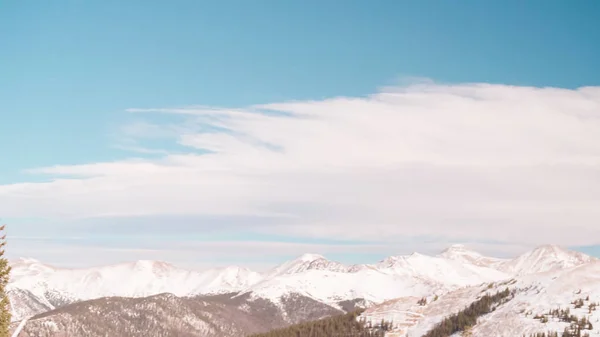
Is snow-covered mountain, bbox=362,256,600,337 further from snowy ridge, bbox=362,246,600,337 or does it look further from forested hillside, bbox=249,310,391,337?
forested hillside, bbox=249,310,391,337

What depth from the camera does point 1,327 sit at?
67750 mm

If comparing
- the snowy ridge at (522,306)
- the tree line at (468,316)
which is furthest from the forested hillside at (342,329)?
the tree line at (468,316)

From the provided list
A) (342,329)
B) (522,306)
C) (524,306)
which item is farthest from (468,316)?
(342,329)

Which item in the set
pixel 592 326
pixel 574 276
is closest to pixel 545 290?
pixel 574 276

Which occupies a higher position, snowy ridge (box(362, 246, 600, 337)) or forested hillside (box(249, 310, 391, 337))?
snowy ridge (box(362, 246, 600, 337))

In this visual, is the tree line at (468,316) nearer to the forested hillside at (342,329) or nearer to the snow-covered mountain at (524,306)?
the snow-covered mountain at (524,306)

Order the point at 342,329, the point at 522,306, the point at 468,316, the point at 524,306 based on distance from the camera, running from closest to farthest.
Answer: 1. the point at 524,306
2. the point at 522,306
3. the point at 468,316
4. the point at 342,329

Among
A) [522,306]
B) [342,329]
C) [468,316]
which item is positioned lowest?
[342,329]

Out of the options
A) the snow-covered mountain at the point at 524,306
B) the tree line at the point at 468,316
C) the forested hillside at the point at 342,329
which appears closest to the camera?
the snow-covered mountain at the point at 524,306

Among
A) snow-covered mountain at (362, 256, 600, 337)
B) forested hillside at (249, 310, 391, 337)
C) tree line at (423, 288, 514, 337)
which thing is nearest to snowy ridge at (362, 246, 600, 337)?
snow-covered mountain at (362, 256, 600, 337)

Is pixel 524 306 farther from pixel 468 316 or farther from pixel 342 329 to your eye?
pixel 342 329

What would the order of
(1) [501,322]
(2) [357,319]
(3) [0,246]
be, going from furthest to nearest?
(2) [357,319], (1) [501,322], (3) [0,246]

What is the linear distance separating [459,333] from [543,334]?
735 inches

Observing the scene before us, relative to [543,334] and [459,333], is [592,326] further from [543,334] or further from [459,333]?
[459,333]
